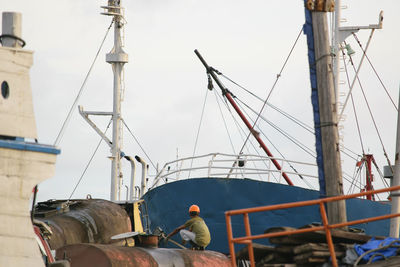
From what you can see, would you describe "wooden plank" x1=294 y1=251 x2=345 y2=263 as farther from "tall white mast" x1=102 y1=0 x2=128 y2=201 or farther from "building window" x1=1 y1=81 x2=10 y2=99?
"tall white mast" x1=102 y1=0 x2=128 y2=201

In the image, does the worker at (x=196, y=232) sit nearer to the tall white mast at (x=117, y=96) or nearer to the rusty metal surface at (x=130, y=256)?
the rusty metal surface at (x=130, y=256)

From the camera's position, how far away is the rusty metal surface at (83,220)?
2252cm

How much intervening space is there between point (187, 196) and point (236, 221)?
207 cm

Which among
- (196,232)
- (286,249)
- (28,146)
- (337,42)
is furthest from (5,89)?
(337,42)

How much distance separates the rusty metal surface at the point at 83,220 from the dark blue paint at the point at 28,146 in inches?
315

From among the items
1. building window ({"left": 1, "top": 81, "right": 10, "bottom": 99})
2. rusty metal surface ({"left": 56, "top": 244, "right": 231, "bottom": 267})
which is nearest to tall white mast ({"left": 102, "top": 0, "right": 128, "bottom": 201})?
rusty metal surface ({"left": 56, "top": 244, "right": 231, "bottom": 267})

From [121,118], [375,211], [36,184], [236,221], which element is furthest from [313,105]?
[121,118]

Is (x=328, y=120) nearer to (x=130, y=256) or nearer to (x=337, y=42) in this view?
(x=130, y=256)

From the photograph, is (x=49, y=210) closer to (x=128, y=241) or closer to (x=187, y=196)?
(x=128, y=241)

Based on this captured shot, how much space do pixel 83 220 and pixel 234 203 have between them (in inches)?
200

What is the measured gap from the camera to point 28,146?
13336mm

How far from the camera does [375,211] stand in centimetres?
2733

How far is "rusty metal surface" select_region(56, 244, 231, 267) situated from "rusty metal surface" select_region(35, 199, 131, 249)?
12.1 ft

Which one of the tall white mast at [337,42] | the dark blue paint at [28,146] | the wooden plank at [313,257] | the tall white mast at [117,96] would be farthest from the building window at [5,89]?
the tall white mast at [117,96]
